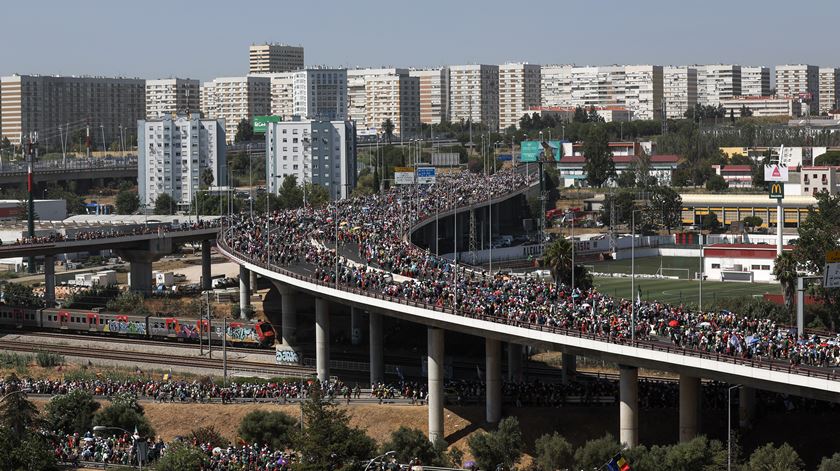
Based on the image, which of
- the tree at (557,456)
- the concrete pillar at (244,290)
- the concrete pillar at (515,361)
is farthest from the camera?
the concrete pillar at (244,290)

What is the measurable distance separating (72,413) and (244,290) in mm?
34772

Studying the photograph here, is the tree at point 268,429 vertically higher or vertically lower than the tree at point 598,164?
lower

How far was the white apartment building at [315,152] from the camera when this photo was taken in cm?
18838

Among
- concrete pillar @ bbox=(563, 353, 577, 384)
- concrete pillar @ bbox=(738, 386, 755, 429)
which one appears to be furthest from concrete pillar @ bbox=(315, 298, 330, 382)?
concrete pillar @ bbox=(738, 386, 755, 429)

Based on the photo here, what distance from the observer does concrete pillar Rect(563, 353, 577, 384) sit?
7069 centimetres

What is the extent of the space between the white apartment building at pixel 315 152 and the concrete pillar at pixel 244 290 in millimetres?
86884

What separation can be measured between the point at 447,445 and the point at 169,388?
18.1m

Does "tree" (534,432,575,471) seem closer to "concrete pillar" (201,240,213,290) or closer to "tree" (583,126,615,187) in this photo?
"concrete pillar" (201,240,213,290)

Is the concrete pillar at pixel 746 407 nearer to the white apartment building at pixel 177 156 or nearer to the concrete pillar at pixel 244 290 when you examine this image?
the concrete pillar at pixel 244 290

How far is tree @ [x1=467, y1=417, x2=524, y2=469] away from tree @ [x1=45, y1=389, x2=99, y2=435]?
60.7 feet

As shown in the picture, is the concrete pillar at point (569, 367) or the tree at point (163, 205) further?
the tree at point (163, 205)

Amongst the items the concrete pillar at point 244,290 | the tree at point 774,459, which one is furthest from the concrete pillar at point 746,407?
the concrete pillar at point 244,290

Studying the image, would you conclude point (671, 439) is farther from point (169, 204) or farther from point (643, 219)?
point (169, 204)

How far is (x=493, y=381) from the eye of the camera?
64.4 meters
